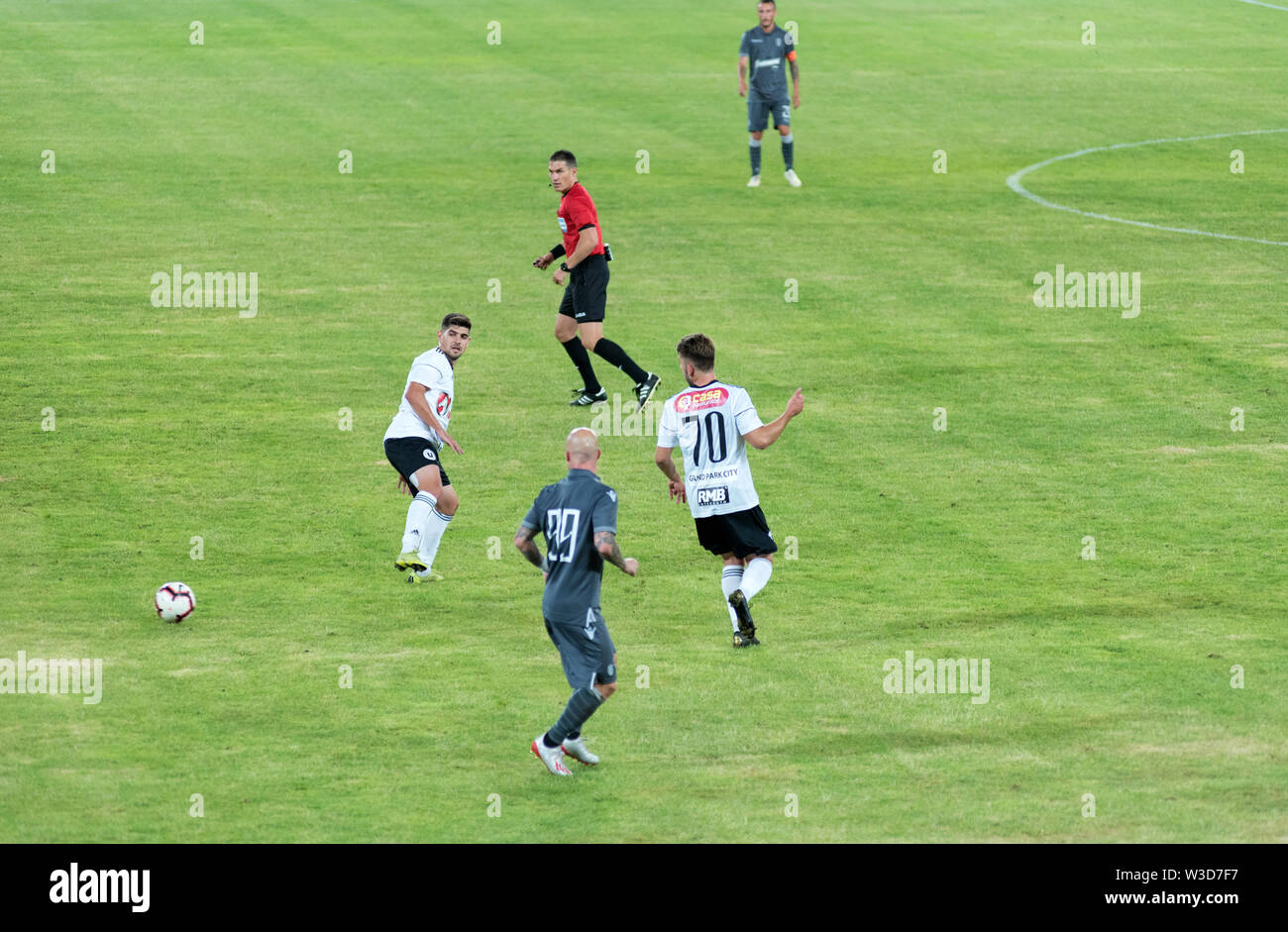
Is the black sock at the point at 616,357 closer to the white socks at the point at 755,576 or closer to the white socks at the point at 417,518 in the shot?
the white socks at the point at 417,518

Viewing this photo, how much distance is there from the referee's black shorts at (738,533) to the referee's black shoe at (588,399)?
7083 millimetres

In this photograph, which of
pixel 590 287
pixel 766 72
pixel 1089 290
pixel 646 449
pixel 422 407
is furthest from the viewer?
pixel 766 72

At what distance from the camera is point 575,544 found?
1081 centimetres

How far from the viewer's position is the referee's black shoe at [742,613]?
13258 mm

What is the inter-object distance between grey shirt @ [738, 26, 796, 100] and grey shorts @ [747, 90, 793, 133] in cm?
9

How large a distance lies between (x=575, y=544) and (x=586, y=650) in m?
0.67

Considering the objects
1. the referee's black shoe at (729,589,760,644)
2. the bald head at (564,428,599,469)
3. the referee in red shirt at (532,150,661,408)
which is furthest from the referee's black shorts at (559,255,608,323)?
the bald head at (564,428,599,469)

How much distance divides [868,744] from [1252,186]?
23.5 metres

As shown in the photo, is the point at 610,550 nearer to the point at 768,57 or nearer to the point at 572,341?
the point at 572,341

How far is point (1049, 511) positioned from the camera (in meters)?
16.7

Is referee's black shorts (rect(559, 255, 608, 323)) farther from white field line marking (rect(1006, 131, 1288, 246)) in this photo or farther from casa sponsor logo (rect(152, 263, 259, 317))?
white field line marking (rect(1006, 131, 1288, 246))

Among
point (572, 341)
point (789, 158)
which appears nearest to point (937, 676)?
point (572, 341)

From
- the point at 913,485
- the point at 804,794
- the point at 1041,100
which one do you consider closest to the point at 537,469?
the point at 913,485

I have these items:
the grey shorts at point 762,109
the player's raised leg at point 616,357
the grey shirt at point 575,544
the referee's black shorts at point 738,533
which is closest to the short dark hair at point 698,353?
the referee's black shorts at point 738,533
